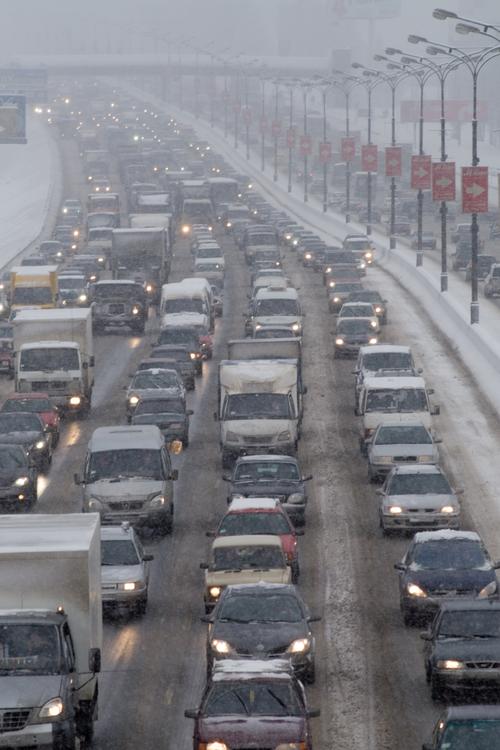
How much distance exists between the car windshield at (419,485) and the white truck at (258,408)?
7.71m

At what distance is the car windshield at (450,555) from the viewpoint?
95.8 ft

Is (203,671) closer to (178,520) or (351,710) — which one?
(351,710)

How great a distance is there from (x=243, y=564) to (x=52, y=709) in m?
9.53

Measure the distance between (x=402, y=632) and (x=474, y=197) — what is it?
34.8 m

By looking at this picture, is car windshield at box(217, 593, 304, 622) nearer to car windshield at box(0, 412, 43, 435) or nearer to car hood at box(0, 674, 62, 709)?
car hood at box(0, 674, 62, 709)

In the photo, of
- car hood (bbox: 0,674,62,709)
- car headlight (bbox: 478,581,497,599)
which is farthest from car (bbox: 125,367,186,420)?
car hood (bbox: 0,674,62,709)

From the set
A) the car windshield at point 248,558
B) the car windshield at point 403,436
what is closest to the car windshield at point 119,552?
the car windshield at point 248,558

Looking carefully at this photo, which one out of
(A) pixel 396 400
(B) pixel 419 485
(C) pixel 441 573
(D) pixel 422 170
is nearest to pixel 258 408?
(A) pixel 396 400

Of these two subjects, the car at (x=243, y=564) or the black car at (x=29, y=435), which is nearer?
the car at (x=243, y=564)

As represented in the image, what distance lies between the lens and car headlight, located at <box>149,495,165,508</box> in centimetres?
3679

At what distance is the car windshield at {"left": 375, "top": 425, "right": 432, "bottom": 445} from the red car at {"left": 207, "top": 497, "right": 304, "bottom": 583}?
30.6 ft

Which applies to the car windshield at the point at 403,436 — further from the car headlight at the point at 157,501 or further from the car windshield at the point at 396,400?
the car headlight at the point at 157,501

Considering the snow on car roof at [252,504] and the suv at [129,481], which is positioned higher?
the snow on car roof at [252,504]

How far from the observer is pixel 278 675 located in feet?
68.2
